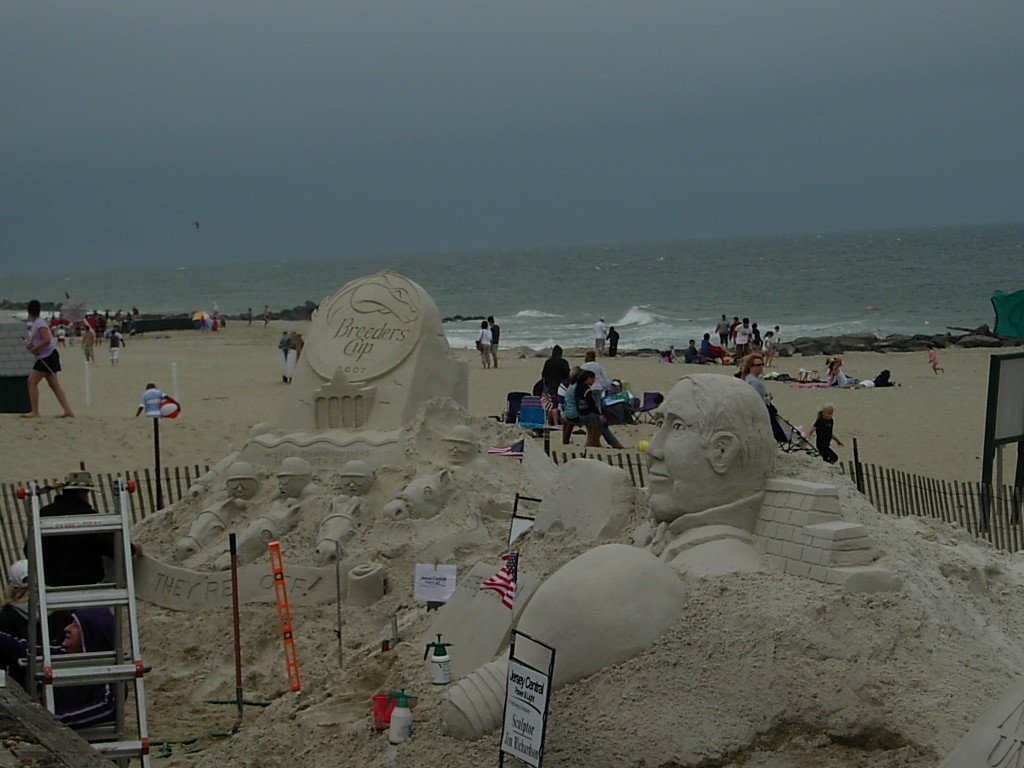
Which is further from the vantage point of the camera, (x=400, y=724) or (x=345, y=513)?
(x=345, y=513)

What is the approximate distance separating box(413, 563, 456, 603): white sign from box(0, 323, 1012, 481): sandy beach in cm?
438

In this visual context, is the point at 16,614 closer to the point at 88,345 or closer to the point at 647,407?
the point at 647,407

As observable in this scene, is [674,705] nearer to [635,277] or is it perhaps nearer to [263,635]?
[263,635]

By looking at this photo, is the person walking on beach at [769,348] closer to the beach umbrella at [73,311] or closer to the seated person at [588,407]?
the seated person at [588,407]

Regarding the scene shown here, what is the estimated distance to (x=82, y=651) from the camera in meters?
6.19

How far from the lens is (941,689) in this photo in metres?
5.05

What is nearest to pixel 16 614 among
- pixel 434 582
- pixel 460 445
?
pixel 434 582

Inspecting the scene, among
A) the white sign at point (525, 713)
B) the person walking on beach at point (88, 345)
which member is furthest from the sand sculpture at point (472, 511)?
the person walking on beach at point (88, 345)

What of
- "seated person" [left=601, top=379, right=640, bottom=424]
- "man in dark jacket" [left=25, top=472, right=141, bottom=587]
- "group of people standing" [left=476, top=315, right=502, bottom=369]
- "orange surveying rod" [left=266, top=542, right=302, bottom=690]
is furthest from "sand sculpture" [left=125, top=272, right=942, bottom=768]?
"group of people standing" [left=476, top=315, right=502, bottom=369]

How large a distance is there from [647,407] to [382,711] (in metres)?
12.0

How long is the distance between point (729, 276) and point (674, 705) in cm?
7759

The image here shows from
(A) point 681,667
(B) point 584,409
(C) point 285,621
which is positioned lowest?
(C) point 285,621

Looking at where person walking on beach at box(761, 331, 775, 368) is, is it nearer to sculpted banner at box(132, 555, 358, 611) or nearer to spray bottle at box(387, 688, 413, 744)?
→ sculpted banner at box(132, 555, 358, 611)

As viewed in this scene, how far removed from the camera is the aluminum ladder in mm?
5527
